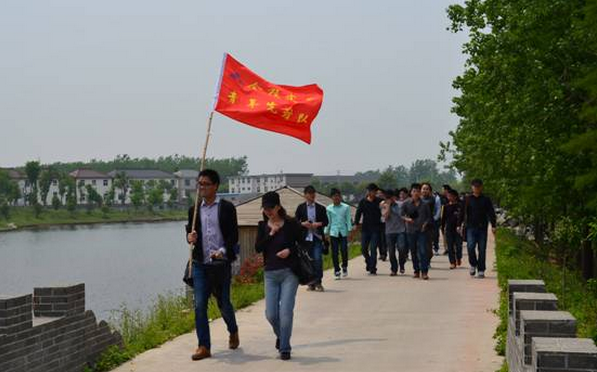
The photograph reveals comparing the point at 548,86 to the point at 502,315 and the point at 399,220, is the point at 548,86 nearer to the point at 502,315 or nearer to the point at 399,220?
the point at 399,220

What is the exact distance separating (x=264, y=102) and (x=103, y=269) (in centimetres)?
3225

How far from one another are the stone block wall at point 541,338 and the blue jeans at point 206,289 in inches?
110

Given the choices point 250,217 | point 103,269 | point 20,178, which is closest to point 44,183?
point 20,178

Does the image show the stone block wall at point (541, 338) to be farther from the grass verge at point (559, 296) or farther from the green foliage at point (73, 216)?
the green foliage at point (73, 216)

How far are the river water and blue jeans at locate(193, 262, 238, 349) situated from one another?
1032 centimetres

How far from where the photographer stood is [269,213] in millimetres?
8750


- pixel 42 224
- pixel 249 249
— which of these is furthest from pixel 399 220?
pixel 42 224

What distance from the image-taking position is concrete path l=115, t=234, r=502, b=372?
812 centimetres

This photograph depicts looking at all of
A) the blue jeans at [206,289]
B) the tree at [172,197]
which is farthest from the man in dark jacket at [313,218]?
the tree at [172,197]

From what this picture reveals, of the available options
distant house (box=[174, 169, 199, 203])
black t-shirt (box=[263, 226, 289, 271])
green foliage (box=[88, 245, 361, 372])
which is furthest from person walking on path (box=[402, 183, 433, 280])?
distant house (box=[174, 169, 199, 203])

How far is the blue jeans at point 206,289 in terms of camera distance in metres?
8.48

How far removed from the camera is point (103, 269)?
133 feet

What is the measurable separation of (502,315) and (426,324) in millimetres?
902

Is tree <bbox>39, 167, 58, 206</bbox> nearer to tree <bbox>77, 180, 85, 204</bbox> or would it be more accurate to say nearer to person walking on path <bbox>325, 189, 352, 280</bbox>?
tree <bbox>77, 180, 85, 204</bbox>
